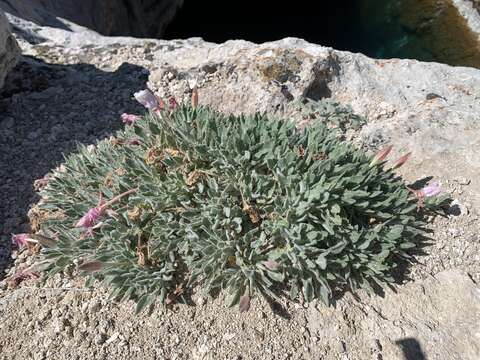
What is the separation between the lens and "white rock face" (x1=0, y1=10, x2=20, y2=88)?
13.8 feet

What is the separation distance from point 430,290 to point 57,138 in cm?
336

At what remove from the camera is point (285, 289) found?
310 centimetres

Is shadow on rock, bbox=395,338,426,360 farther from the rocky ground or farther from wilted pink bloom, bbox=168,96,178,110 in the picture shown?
wilted pink bloom, bbox=168,96,178,110

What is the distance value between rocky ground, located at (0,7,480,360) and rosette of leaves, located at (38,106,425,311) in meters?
0.18

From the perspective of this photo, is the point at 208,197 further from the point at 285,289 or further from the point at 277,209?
the point at 285,289

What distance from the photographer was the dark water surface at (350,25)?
35.1 feet

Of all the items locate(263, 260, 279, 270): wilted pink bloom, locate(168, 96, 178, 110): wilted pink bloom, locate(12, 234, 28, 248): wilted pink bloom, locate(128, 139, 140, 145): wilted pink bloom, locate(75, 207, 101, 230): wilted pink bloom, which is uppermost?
locate(168, 96, 178, 110): wilted pink bloom

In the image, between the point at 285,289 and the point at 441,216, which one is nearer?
the point at 285,289

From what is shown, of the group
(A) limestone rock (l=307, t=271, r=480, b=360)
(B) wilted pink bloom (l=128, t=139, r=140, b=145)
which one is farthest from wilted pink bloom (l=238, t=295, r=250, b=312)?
(B) wilted pink bloom (l=128, t=139, r=140, b=145)

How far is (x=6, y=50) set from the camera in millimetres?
4285

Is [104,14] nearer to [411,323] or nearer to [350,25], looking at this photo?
[350,25]

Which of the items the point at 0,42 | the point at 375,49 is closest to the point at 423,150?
the point at 0,42

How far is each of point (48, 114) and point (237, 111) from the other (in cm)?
180

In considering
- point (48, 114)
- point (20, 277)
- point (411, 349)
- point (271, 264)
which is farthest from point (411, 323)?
point (48, 114)
